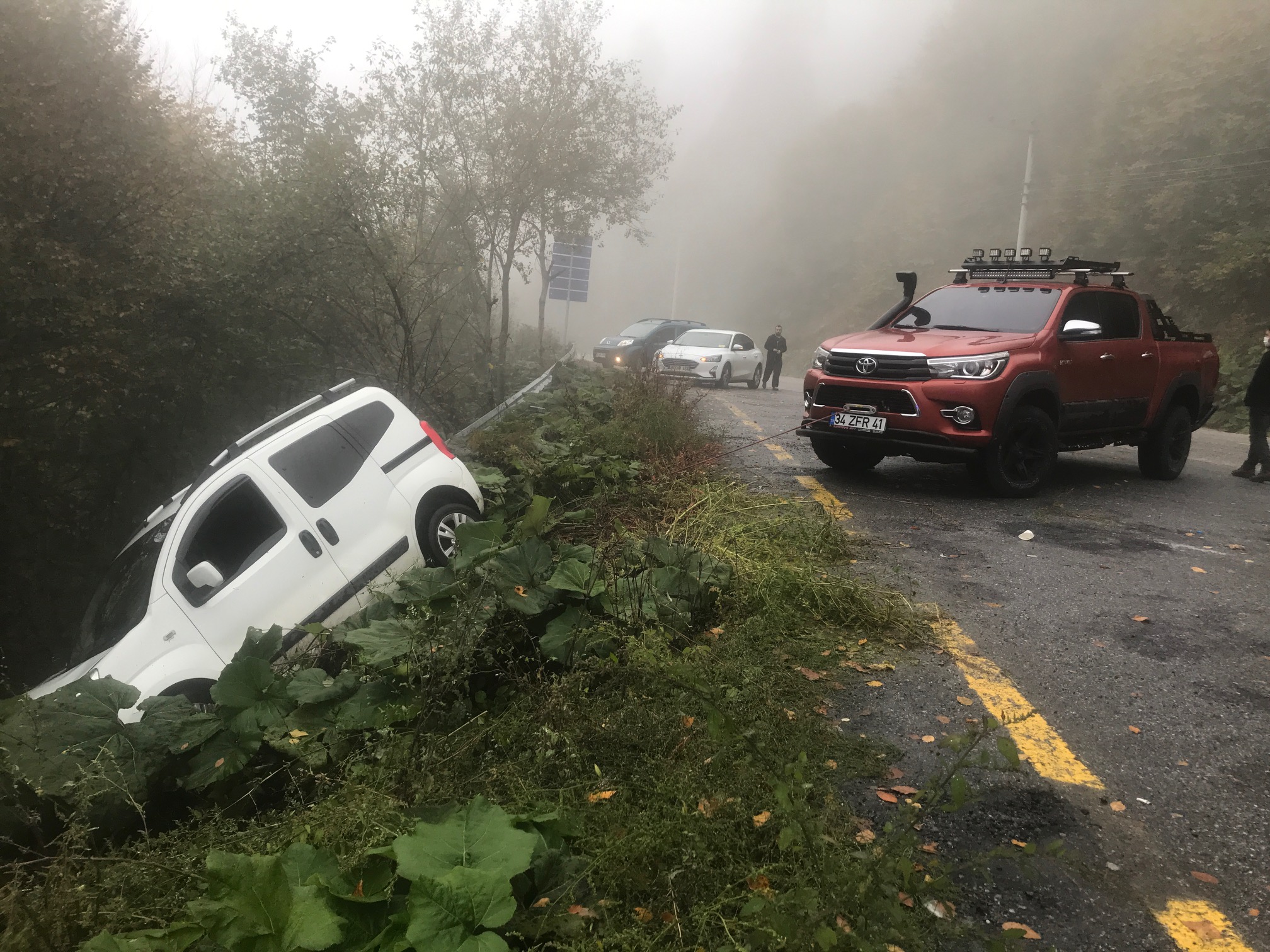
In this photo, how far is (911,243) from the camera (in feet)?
143

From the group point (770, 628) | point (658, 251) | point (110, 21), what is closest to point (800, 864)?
point (770, 628)

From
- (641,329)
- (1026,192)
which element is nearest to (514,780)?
(641,329)

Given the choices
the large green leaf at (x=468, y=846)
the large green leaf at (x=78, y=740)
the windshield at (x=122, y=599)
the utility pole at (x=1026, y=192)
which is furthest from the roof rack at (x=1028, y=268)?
the utility pole at (x=1026, y=192)

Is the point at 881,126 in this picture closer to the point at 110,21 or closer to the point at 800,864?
the point at 110,21

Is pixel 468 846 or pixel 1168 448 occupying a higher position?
pixel 1168 448

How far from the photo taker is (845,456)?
830cm

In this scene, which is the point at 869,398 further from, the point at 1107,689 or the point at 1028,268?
the point at 1107,689

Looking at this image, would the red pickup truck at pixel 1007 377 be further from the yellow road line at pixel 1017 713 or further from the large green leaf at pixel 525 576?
the large green leaf at pixel 525 576

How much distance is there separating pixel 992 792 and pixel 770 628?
1.33 meters

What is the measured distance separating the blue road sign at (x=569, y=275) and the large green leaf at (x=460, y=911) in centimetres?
3278

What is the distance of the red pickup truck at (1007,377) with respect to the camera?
689cm

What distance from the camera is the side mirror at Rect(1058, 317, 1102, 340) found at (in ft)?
23.4

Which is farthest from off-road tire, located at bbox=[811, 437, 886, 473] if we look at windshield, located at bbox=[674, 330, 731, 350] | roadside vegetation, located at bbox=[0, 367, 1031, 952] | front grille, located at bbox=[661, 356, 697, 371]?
windshield, located at bbox=[674, 330, 731, 350]

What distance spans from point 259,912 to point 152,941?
308 mm
